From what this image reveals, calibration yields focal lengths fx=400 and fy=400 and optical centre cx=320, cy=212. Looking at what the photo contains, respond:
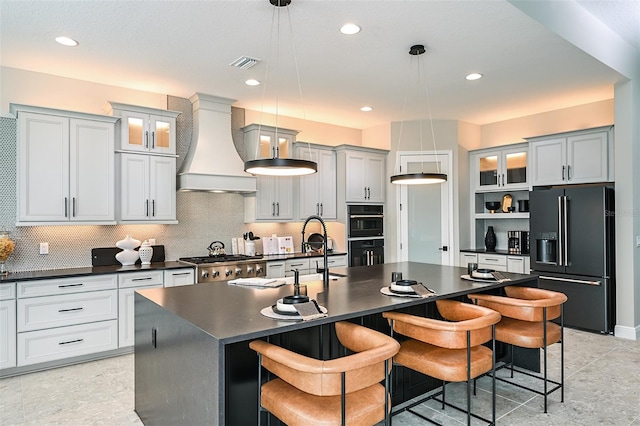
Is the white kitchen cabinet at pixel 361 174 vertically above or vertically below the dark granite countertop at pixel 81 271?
above

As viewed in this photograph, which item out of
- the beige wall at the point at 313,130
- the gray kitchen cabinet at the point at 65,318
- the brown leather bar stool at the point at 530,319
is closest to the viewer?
the brown leather bar stool at the point at 530,319

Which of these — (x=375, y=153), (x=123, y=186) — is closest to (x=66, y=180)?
(x=123, y=186)

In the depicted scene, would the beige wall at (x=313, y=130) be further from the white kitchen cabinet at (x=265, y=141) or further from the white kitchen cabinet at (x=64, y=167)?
the white kitchen cabinet at (x=64, y=167)

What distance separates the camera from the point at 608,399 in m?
3.09

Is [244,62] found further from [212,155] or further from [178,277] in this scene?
[178,277]

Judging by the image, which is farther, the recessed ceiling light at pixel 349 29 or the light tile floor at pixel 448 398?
the recessed ceiling light at pixel 349 29

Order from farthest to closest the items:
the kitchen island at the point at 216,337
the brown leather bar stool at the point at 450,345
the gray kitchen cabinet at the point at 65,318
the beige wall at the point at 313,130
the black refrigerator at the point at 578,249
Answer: the beige wall at the point at 313,130 < the black refrigerator at the point at 578,249 < the gray kitchen cabinet at the point at 65,318 < the brown leather bar stool at the point at 450,345 < the kitchen island at the point at 216,337

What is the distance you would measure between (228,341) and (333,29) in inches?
102

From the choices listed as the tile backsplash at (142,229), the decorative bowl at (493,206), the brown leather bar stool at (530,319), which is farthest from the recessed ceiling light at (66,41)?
the decorative bowl at (493,206)

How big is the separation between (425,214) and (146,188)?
13.5ft

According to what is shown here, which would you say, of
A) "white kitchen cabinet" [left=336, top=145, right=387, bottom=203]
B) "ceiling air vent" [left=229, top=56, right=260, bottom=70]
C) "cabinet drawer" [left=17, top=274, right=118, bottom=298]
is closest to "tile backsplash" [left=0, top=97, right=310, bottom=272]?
"cabinet drawer" [left=17, top=274, right=118, bottom=298]

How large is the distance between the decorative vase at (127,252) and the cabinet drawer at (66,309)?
457mm

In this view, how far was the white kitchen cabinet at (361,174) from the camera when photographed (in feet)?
19.9

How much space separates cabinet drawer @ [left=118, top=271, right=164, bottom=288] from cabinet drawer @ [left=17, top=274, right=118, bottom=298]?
7 cm
